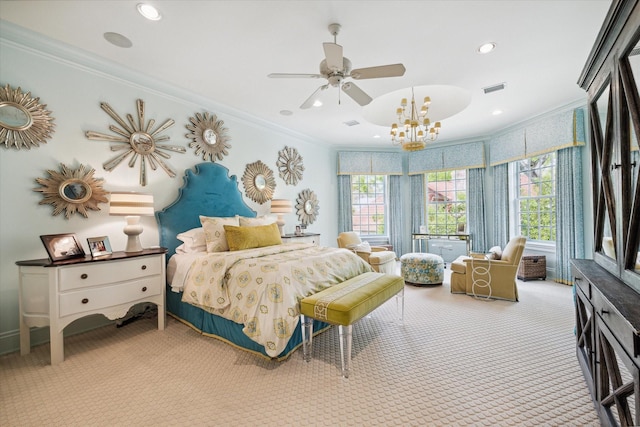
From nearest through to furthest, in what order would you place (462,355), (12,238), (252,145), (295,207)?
(462,355)
(12,238)
(252,145)
(295,207)

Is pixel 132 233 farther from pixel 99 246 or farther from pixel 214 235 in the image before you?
pixel 214 235

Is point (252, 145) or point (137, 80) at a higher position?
point (137, 80)

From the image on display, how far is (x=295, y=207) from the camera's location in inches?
222

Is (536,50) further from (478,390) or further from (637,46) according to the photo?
(478,390)

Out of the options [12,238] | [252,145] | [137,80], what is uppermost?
[137,80]

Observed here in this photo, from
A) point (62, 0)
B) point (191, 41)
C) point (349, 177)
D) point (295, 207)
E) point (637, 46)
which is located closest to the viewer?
point (637, 46)

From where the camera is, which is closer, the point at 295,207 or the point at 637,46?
the point at 637,46

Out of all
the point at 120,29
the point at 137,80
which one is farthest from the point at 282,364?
the point at 137,80

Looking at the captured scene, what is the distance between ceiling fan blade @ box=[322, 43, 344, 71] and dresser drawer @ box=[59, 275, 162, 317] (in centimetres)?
267

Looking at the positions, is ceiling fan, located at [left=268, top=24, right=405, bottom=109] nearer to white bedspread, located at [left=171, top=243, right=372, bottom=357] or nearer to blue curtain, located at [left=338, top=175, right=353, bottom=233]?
white bedspread, located at [left=171, top=243, right=372, bottom=357]

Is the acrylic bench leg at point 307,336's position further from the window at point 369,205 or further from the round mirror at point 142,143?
the window at point 369,205

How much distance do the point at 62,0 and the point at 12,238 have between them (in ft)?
6.78

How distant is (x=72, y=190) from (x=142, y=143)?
90cm

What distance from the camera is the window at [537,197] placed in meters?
4.91
